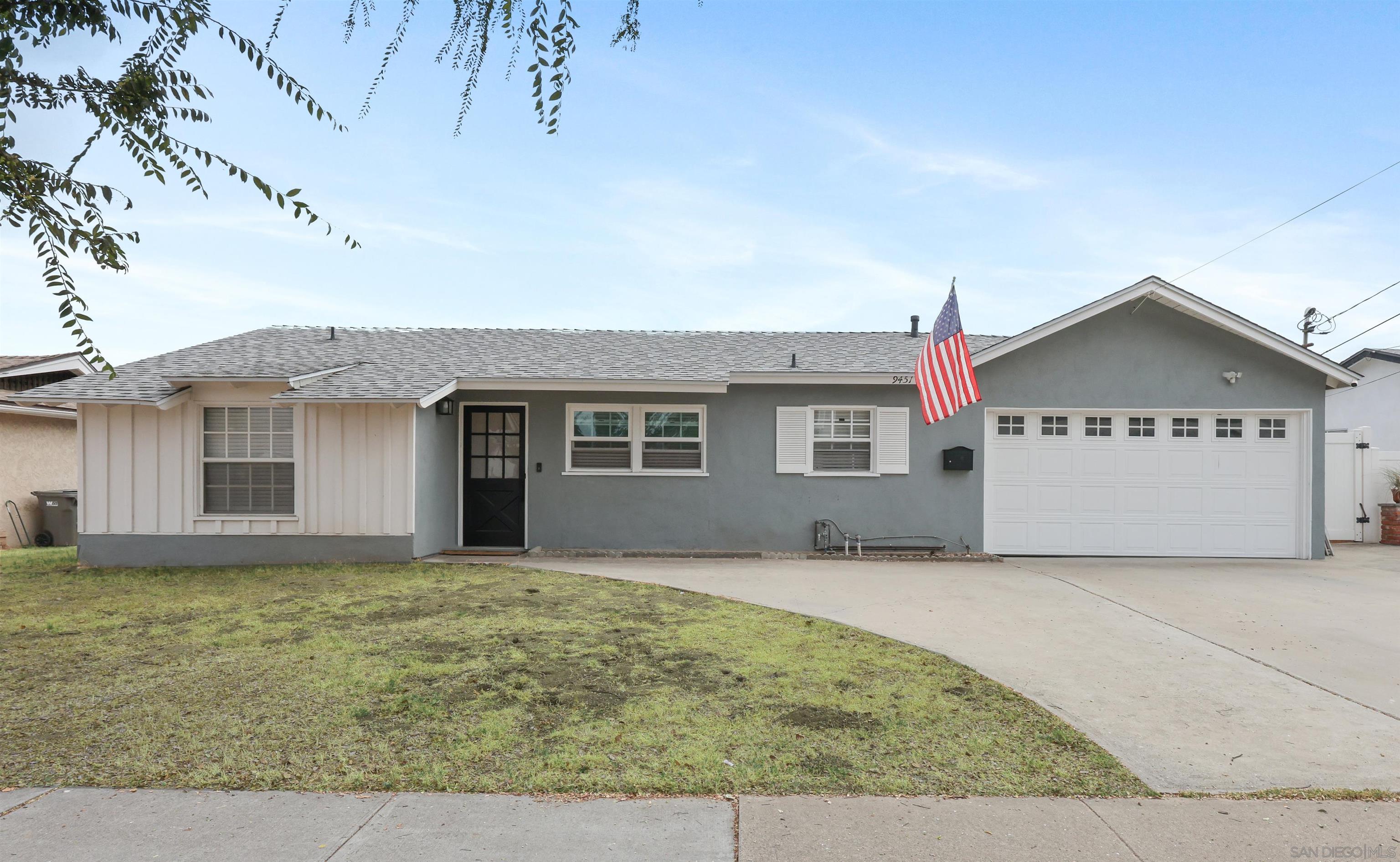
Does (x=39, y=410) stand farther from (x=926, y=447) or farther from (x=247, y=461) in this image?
(x=926, y=447)

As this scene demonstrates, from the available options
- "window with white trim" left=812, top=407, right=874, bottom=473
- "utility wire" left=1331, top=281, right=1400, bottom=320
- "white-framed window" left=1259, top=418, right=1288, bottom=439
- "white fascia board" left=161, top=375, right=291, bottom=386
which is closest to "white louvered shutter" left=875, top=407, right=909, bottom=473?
"window with white trim" left=812, top=407, right=874, bottom=473

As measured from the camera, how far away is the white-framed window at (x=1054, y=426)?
471 inches

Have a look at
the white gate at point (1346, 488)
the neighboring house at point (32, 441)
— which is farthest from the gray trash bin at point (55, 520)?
the white gate at point (1346, 488)

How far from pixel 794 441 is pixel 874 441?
4.02ft

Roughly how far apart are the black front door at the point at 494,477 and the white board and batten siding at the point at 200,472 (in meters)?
1.79

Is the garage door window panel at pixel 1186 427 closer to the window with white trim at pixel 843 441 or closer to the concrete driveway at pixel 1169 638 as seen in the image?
the concrete driveway at pixel 1169 638

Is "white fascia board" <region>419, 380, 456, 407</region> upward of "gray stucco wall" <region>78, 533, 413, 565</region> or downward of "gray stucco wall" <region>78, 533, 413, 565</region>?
upward

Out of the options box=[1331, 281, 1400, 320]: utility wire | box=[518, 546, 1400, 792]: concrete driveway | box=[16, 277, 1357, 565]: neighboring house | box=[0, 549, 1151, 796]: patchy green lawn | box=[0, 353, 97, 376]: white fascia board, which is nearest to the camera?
box=[0, 549, 1151, 796]: patchy green lawn

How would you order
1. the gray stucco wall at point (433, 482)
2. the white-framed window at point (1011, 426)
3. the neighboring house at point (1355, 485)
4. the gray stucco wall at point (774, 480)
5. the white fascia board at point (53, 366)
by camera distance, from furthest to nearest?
the white fascia board at point (53, 366) → the neighboring house at point (1355, 485) → the white-framed window at point (1011, 426) → the gray stucco wall at point (774, 480) → the gray stucco wall at point (433, 482)

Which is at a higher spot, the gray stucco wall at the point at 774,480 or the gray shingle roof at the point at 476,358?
the gray shingle roof at the point at 476,358

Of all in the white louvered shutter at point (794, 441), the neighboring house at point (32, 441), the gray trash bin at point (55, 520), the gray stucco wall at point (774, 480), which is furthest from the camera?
the gray trash bin at point (55, 520)

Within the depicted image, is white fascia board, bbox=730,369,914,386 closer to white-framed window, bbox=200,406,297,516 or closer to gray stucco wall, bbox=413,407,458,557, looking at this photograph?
gray stucco wall, bbox=413,407,458,557

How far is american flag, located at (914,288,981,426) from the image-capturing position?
30.3ft

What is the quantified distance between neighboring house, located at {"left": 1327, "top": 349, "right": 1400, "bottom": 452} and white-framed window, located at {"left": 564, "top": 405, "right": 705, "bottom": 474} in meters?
17.9
